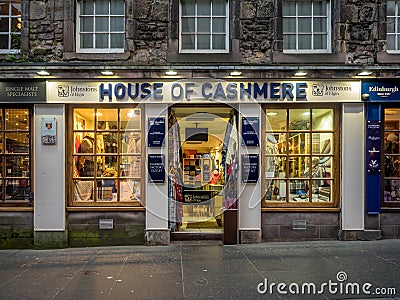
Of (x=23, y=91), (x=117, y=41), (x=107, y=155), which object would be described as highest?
(x=117, y=41)

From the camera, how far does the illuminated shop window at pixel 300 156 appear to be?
10.1 m

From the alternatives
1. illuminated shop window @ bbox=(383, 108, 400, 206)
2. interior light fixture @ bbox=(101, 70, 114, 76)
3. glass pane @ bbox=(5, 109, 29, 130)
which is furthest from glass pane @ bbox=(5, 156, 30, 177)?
illuminated shop window @ bbox=(383, 108, 400, 206)

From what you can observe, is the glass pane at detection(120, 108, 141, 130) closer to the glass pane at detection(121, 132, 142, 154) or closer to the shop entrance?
the glass pane at detection(121, 132, 142, 154)

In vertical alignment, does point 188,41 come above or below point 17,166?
above

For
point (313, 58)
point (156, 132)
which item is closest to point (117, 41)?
point (156, 132)

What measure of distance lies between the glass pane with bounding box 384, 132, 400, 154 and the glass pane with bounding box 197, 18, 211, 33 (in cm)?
484

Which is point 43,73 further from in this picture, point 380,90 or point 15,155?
point 380,90

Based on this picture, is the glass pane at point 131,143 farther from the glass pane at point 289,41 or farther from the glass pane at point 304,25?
the glass pane at point 304,25

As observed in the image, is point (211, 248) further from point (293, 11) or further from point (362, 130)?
point (293, 11)

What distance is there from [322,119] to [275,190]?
1.99 metres

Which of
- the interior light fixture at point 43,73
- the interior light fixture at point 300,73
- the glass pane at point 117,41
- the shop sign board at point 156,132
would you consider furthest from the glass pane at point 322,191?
the interior light fixture at point 43,73

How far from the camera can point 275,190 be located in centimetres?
1016

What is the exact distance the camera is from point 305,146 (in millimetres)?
10242

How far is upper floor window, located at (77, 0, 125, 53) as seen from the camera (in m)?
10.1
